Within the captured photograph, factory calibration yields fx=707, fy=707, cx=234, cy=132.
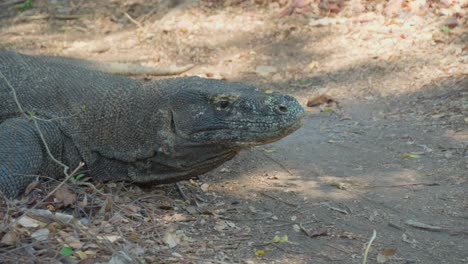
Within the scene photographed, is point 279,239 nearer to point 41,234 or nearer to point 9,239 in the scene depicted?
point 41,234

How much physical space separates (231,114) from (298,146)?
1612 millimetres

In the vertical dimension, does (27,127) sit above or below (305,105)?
above

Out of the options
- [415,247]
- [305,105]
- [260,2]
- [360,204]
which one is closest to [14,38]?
[260,2]

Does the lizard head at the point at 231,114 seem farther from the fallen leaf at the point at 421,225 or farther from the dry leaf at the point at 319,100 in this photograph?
the dry leaf at the point at 319,100

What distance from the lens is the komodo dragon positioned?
3.88 m

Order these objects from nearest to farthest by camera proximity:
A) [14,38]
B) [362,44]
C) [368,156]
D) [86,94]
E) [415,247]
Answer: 1. [415,247]
2. [86,94]
3. [368,156]
4. [362,44]
5. [14,38]

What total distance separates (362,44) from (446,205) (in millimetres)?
3541

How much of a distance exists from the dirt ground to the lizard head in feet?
1.54

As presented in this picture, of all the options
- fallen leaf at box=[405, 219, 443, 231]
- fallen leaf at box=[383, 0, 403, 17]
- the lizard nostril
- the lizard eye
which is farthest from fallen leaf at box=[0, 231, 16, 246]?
fallen leaf at box=[383, 0, 403, 17]

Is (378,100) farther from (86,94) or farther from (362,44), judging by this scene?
(86,94)

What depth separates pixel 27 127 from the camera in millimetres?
4293

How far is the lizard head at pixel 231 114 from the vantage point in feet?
12.5

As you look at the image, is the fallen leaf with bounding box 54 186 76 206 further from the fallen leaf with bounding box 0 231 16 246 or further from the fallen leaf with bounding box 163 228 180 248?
the fallen leaf with bounding box 0 231 16 246

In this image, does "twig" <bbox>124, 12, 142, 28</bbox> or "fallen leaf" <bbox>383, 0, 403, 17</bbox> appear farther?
"twig" <bbox>124, 12, 142, 28</bbox>
